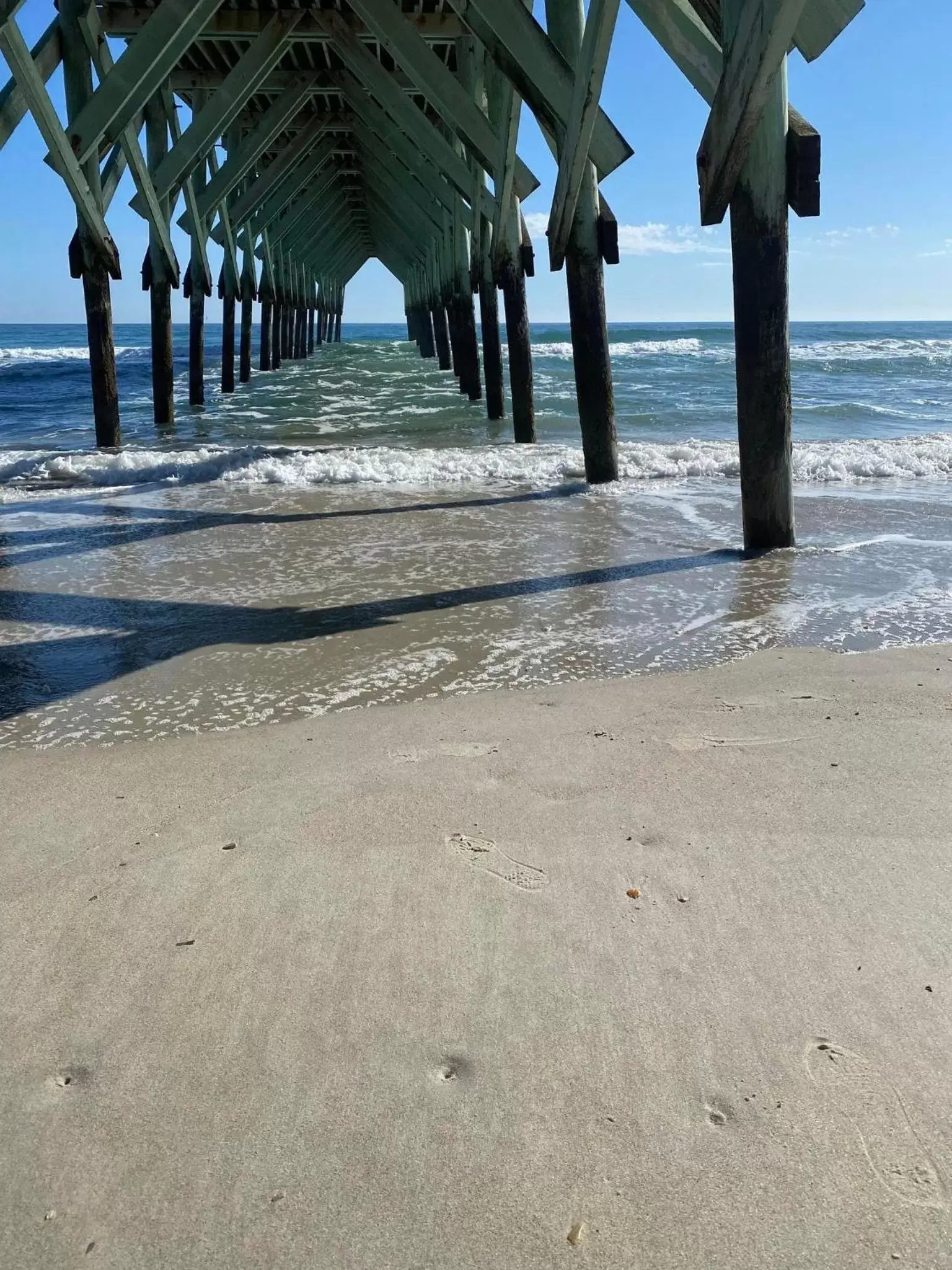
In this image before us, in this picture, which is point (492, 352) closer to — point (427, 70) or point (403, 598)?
point (427, 70)

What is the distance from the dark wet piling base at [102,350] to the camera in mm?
9117

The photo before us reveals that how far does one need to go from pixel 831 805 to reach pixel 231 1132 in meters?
1.35

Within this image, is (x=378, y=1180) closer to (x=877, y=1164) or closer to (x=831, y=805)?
(x=877, y=1164)

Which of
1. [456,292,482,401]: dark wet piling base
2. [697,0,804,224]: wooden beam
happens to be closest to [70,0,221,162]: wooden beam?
[697,0,804,224]: wooden beam

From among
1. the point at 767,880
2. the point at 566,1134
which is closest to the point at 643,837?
the point at 767,880

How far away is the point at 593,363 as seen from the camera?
22.5ft

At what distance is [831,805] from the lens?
210 centimetres

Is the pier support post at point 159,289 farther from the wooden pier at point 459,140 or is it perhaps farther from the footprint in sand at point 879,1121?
the footprint in sand at point 879,1121

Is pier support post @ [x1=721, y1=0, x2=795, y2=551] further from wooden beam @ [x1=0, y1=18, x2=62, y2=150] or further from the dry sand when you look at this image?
wooden beam @ [x1=0, y1=18, x2=62, y2=150]

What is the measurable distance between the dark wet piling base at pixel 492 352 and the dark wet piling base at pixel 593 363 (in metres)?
4.55

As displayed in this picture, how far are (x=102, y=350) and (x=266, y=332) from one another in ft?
50.0

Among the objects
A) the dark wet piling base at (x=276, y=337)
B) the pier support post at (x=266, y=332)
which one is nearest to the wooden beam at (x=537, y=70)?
the pier support post at (x=266, y=332)

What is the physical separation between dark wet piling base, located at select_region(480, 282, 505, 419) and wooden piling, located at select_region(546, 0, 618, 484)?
4.56 metres

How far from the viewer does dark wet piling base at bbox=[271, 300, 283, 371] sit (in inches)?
989
